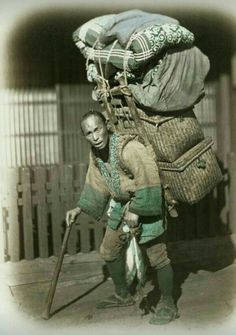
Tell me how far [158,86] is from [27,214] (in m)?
2.35

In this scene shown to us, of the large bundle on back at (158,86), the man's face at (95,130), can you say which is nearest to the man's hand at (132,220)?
the large bundle on back at (158,86)

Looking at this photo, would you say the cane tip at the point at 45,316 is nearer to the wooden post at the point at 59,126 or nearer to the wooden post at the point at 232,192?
the wooden post at the point at 232,192

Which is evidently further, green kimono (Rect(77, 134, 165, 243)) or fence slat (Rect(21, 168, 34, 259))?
fence slat (Rect(21, 168, 34, 259))

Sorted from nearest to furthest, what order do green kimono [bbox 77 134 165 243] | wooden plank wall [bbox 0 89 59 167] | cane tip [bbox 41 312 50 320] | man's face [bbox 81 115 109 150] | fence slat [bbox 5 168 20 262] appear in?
green kimono [bbox 77 134 165 243] < man's face [bbox 81 115 109 150] < cane tip [bbox 41 312 50 320] < fence slat [bbox 5 168 20 262] < wooden plank wall [bbox 0 89 59 167]

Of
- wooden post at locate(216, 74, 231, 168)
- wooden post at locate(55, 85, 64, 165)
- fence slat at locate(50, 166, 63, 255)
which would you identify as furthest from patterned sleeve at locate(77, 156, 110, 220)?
wooden post at locate(216, 74, 231, 168)

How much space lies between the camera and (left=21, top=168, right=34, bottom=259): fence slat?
5070 mm

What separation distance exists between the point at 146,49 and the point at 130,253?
135cm

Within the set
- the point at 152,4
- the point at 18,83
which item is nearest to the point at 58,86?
the point at 18,83

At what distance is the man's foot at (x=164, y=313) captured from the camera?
3536 mm

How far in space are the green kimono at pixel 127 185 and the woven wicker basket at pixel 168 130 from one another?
0.55 ft

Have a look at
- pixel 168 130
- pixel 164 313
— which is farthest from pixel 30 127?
pixel 164 313

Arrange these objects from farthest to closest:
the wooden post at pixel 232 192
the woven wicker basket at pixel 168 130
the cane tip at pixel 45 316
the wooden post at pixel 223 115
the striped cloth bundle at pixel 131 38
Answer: the wooden post at pixel 223 115
the wooden post at pixel 232 192
the cane tip at pixel 45 316
the woven wicker basket at pixel 168 130
the striped cloth bundle at pixel 131 38

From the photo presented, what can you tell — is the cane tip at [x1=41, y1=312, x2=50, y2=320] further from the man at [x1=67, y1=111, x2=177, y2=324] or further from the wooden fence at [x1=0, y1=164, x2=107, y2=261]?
the wooden fence at [x1=0, y1=164, x2=107, y2=261]

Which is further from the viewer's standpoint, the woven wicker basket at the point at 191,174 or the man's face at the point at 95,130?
the woven wicker basket at the point at 191,174
